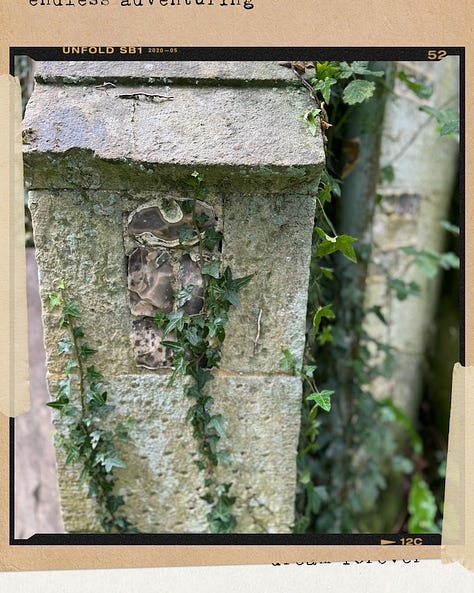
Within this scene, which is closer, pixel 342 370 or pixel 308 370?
pixel 308 370

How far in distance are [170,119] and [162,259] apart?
29 centimetres

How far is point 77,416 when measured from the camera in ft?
4.29

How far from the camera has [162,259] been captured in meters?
1.20

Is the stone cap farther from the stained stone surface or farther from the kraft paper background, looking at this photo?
the stained stone surface

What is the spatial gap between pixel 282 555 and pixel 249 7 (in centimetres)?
123

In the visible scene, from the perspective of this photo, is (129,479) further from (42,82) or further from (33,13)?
(33,13)

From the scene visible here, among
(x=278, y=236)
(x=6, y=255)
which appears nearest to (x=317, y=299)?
(x=278, y=236)

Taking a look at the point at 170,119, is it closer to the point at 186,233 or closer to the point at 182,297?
the point at 186,233

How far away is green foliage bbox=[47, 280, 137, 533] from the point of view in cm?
124

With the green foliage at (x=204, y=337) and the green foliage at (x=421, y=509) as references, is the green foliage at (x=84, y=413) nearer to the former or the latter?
the green foliage at (x=204, y=337)

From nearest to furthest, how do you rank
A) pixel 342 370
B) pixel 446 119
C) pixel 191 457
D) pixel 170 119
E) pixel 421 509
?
pixel 170 119 < pixel 191 457 < pixel 446 119 < pixel 342 370 < pixel 421 509

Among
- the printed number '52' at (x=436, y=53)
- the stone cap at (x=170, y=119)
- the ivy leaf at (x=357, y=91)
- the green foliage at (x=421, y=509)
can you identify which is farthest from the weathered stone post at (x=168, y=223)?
the green foliage at (x=421, y=509)

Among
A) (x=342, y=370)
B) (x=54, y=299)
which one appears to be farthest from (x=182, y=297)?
(x=342, y=370)

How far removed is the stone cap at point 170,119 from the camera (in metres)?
1.08
